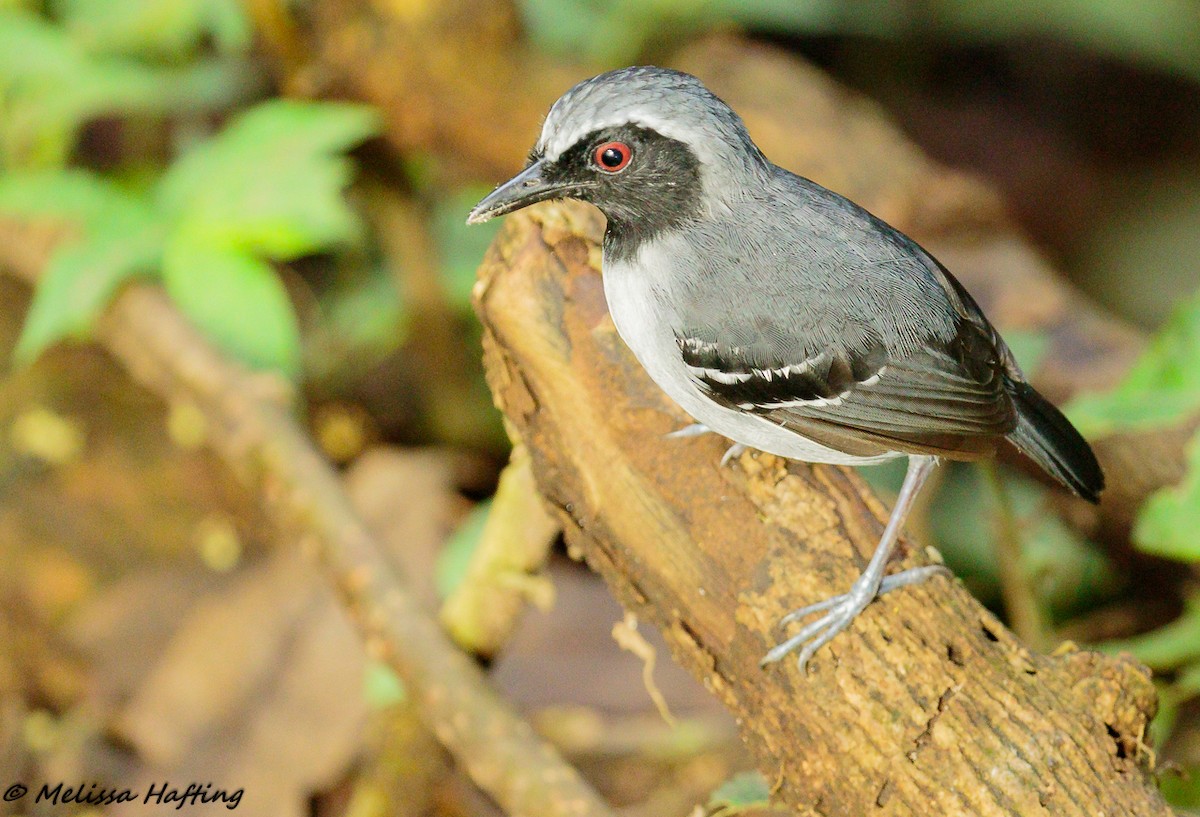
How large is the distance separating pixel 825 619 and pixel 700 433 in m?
0.58

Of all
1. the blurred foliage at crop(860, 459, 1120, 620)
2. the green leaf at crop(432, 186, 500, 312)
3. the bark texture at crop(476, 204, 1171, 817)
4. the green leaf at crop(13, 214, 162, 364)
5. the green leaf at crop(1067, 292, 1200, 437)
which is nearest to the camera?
the bark texture at crop(476, 204, 1171, 817)

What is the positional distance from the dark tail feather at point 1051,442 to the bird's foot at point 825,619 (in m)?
0.60

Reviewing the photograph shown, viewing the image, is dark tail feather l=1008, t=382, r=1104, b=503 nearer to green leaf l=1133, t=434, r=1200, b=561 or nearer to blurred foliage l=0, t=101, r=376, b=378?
green leaf l=1133, t=434, r=1200, b=561

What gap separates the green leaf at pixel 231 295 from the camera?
3928mm

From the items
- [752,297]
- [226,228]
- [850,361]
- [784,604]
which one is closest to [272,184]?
[226,228]

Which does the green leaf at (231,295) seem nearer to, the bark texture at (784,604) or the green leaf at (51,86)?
the green leaf at (51,86)

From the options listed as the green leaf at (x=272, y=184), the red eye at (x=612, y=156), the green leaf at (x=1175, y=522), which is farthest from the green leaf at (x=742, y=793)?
the green leaf at (x=272, y=184)

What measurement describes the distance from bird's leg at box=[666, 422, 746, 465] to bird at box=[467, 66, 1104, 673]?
10cm

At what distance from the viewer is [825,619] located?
2334mm

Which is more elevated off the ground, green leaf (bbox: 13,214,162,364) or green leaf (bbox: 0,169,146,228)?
green leaf (bbox: 0,169,146,228)

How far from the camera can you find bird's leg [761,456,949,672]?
7.61 ft

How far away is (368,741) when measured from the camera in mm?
3883

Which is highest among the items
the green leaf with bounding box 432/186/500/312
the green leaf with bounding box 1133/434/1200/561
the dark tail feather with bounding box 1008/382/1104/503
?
the dark tail feather with bounding box 1008/382/1104/503

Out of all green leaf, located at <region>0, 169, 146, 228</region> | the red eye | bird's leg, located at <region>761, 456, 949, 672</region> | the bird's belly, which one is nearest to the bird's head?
the red eye
